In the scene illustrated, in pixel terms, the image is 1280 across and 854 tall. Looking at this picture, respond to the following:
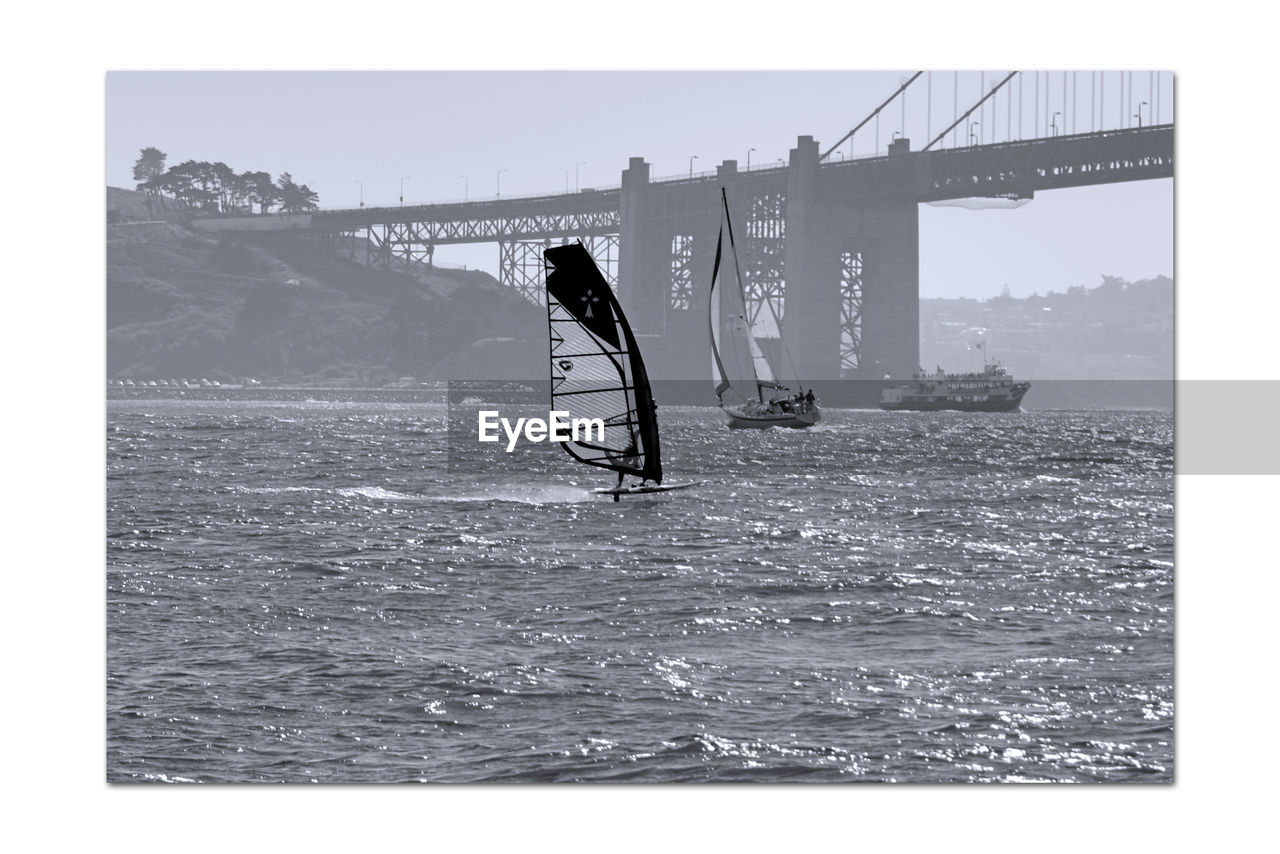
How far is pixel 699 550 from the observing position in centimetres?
2534

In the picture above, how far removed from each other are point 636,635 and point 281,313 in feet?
220

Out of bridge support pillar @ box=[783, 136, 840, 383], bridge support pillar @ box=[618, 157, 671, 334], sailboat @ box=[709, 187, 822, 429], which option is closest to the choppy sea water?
bridge support pillar @ box=[618, 157, 671, 334]

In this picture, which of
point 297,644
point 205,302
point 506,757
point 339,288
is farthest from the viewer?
point 205,302

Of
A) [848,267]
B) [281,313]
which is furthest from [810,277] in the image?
[281,313]

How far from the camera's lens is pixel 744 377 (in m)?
55.9

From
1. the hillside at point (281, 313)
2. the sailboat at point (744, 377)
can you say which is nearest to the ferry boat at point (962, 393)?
the sailboat at point (744, 377)

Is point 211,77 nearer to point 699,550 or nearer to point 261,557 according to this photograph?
point 261,557

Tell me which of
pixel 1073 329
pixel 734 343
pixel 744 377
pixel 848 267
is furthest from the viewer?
pixel 744 377

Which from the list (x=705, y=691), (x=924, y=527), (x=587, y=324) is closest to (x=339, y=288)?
(x=924, y=527)

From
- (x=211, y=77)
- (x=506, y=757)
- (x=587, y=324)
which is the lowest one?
(x=506, y=757)

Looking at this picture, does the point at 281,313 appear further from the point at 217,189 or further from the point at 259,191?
the point at 259,191

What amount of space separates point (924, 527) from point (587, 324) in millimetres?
12578

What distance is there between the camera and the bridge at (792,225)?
2873cm

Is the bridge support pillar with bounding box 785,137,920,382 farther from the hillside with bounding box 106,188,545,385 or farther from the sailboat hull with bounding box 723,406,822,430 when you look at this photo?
the hillside with bounding box 106,188,545,385
